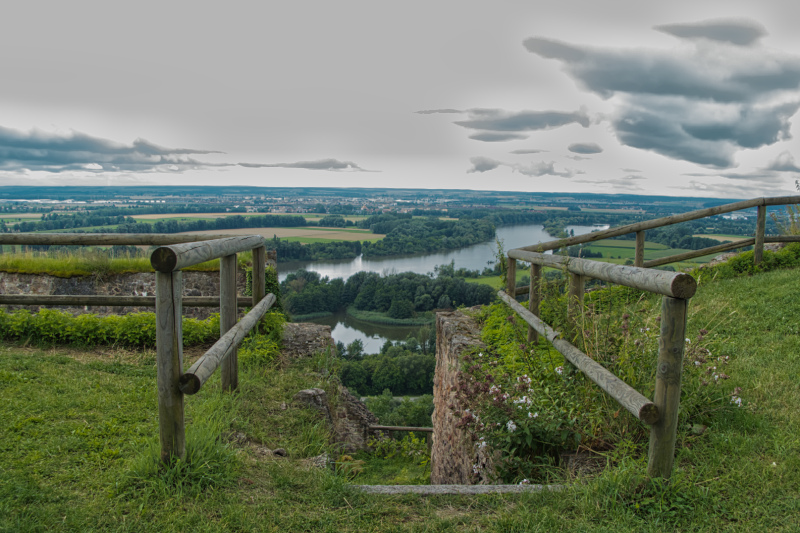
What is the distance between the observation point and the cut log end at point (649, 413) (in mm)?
2293

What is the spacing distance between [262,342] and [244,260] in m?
3.51

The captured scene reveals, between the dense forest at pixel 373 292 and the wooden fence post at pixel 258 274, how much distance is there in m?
17.2

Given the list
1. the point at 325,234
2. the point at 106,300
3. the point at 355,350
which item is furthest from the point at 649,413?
the point at 325,234

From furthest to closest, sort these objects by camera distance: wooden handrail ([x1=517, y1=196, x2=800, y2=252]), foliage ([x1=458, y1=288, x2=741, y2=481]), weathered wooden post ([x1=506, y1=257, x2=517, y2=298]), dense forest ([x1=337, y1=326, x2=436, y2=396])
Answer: dense forest ([x1=337, y1=326, x2=436, y2=396]), weathered wooden post ([x1=506, y1=257, x2=517, y2=298]), wooden handrail ([x1=517, y1=196, x2=800, y2=252]), foliage ([x1=458, y1=288, x2=741, y2=481])

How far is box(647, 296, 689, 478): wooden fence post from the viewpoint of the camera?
2262mm

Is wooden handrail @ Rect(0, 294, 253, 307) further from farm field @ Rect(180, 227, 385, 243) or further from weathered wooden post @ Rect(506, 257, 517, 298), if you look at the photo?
farm field @ Rect(180, 227, 385, 243)

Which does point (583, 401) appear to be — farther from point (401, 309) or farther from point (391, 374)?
point (401, 309)

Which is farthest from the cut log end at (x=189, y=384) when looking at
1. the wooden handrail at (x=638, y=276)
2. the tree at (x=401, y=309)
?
the tree at (x=401, y=309)

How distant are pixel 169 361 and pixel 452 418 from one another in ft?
11.6

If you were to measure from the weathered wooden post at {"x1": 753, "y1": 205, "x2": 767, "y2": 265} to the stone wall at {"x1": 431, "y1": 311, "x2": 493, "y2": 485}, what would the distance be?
15.1 feet

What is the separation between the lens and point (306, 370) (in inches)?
197

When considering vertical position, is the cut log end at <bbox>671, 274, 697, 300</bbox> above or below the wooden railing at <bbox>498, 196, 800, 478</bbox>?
above

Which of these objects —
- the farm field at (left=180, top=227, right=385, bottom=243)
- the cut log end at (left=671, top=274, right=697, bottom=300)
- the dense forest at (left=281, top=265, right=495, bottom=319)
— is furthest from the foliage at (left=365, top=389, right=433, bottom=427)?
the farm field at (left=180, top=227, right=385, bottom=243)

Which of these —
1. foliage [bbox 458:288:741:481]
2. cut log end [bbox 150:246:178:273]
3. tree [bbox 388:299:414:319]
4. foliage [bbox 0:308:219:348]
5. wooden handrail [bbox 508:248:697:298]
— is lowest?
tree [bbox 388:299:414:319]
